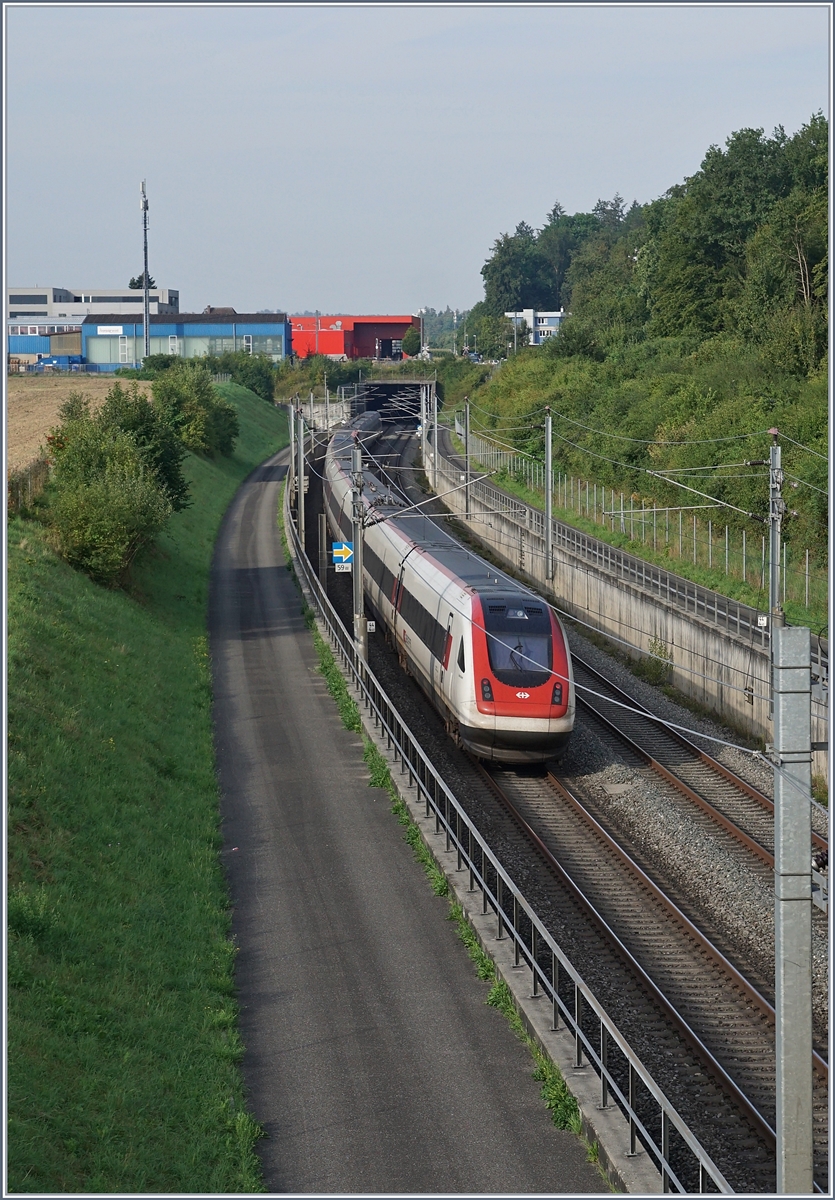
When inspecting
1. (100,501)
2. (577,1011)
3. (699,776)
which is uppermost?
(100,501)

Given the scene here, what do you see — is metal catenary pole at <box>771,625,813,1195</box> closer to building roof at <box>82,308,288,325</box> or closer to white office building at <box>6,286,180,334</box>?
building roof at <box>82,308,288,325</box>

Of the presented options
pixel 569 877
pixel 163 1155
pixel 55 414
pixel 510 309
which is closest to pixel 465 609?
pixel 569 877

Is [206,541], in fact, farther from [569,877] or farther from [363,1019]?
[363,1019]

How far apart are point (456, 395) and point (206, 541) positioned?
8685 centimetres

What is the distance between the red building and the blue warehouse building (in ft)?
40.6

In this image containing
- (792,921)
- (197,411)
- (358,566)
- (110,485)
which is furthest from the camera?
(197,411)

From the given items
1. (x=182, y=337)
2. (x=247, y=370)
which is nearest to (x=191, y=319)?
(x=182, y=337)

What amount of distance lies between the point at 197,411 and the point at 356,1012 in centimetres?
6868

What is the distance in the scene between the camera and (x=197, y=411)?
8050 centimetres

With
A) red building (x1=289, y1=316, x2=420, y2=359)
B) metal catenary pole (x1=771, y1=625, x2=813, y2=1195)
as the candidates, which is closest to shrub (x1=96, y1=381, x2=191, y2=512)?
metal catenary pole (x1=771, y1=625, x2=813, y2=1195)

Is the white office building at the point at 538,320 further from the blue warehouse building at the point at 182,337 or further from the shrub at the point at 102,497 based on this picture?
the shrub at the point at 102,497

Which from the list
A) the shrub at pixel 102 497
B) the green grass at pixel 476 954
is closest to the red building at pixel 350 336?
the shrub at pixel 102 497

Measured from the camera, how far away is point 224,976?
1619cm

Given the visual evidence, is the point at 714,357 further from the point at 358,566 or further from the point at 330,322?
the point at 330,322
